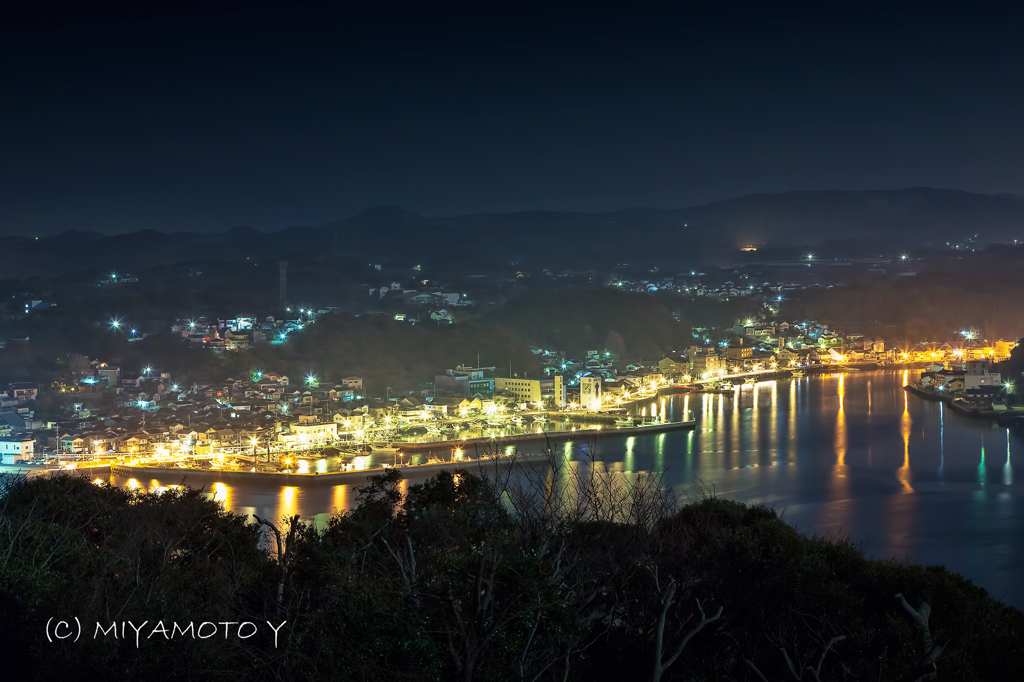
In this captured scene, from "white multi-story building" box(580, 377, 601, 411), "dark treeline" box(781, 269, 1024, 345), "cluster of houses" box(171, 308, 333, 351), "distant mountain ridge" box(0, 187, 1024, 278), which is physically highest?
"distant mountain ridge" box(0, 187, 1024, 278)

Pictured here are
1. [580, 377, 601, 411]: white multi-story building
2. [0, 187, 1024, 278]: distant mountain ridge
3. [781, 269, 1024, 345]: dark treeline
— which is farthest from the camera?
[0, 187, 1024, 278]: distant mountain ridge

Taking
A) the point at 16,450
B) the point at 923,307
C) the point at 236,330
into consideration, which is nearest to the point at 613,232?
the point at 923,307

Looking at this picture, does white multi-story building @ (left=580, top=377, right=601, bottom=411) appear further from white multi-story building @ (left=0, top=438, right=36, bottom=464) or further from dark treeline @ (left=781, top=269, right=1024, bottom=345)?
dark treeline @ (left=781, top=269, right=1024, bottom=345)

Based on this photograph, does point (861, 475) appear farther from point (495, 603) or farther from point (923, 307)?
point (923, 307)

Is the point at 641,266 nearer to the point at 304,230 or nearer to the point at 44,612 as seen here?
the point at 304,230

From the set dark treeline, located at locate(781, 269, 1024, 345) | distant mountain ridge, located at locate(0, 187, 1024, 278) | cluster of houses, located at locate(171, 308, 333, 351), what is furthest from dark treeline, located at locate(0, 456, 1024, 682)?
distant mountain ridge, located at locate(0, 187, 1024, 278)

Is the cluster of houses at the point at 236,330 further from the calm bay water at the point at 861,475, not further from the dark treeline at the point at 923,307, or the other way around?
the dark treeline at the point at 923,307

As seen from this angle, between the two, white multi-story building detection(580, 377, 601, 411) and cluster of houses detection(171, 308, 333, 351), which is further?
cluster of houses detection(171, 308, 333, 351)
